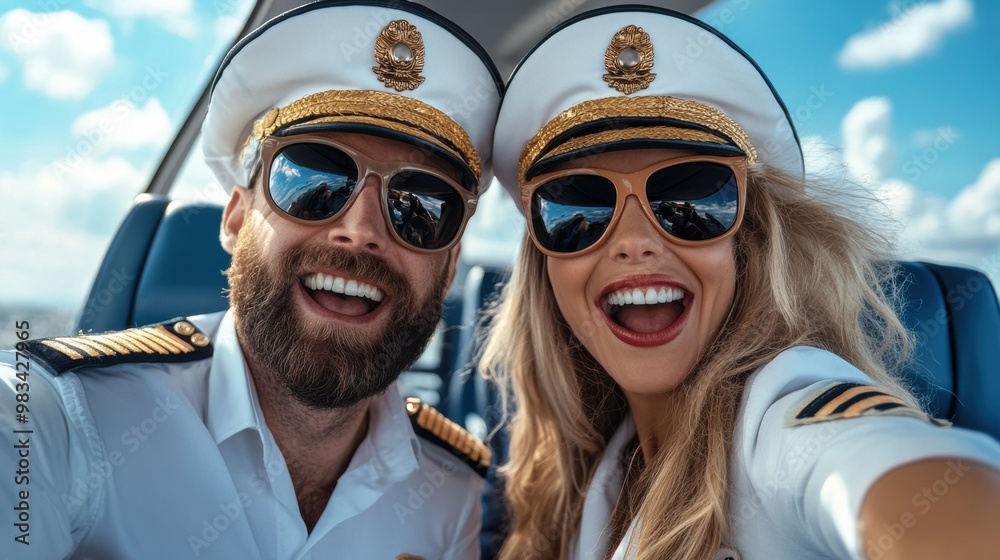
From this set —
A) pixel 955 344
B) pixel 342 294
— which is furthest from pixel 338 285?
pixel 955 344

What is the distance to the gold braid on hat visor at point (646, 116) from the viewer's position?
4.70 feet

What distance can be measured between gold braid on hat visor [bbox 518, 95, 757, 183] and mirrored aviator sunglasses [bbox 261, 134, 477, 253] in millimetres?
288

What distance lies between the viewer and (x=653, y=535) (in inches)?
52.5

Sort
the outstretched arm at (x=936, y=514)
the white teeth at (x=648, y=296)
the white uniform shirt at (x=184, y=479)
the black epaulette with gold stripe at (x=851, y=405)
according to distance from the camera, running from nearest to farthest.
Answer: the outstretched arm at (x=936, y=514), the black epaulette with gold stripe at (x=851, y=405), the white uniform shirt at (x=184, y=479), the white teeth at (x=648, y=296)

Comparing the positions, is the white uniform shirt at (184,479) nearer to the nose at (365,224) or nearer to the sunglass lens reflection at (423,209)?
the nose at (365,224)

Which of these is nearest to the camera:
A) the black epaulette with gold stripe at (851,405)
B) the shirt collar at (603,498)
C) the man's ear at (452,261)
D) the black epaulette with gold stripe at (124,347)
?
the black epaulette with gold stripe at (851,405)

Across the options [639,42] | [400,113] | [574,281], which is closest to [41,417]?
[400,113]

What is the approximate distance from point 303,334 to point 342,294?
0.42 feet

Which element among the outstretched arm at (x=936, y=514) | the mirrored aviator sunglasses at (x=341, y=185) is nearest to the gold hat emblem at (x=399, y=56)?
the mirrored aviator sunglasses at (x=341, y=185)

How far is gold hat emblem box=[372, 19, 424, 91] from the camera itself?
1614mm

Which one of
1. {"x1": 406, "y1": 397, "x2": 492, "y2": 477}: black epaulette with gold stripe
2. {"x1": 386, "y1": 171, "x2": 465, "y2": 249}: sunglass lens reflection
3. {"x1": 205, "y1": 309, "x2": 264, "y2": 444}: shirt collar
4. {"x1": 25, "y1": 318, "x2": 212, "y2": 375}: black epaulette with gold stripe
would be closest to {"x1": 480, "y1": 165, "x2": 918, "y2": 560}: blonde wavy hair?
{"x1": 406, "y1": 397, "x2": 492, "y2": 477}: black epaulette with gold stripe

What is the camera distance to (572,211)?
4.98 ft

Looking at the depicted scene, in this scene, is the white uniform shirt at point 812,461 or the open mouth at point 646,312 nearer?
the white uniform shirt at point 812,461

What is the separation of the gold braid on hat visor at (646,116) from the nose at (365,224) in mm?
390
